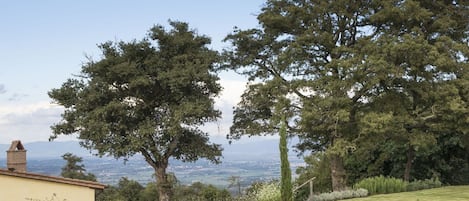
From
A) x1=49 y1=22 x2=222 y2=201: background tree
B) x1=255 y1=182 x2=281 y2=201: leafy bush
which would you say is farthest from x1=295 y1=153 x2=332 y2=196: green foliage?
x1=255 y1=182 x2=281 y2=201: leafy bush

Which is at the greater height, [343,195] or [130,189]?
[343,195]

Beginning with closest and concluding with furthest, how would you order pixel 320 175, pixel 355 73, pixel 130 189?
pixel 355 73
pixel 320 175
pixel 130 189

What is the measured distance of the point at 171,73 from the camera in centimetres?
2656

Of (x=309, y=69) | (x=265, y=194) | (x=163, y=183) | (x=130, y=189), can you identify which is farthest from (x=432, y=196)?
(x=130, y=189)

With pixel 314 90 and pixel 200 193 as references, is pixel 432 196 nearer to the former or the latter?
pixel 314 90

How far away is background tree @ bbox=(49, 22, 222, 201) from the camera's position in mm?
26578

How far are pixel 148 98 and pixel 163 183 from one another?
192 inches

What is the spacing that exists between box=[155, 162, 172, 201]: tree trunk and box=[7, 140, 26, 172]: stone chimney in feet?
35.3

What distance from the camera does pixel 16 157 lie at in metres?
18.7

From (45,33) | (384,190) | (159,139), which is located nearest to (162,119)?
(159,139)

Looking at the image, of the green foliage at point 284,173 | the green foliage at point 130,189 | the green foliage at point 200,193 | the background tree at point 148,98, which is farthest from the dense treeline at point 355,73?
the green foliage at point 130,189

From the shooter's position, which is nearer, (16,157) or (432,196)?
(16,157)

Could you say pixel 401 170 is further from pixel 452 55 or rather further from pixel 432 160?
pixel 452 55

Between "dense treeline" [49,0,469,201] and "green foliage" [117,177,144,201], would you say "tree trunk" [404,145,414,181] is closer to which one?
"dense treeline" [49,0,469,201]
